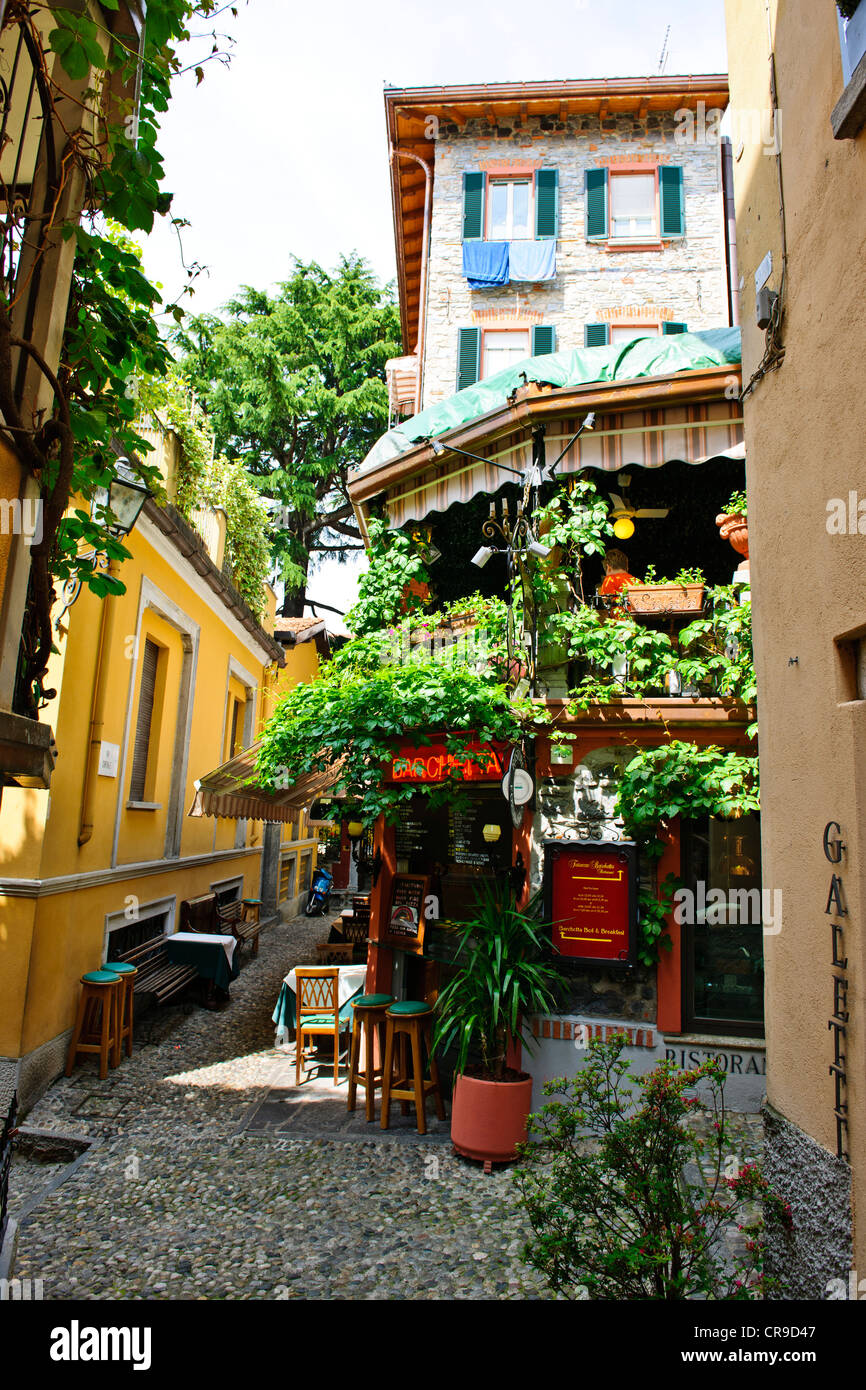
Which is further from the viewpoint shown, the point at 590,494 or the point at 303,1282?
the point at 590,494

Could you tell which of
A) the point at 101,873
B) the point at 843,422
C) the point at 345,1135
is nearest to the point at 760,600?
the point at 843,422

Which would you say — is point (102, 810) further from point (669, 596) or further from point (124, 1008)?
point (669, 596)

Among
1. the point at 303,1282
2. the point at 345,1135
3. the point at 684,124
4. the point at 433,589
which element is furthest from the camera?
the point at 684,124

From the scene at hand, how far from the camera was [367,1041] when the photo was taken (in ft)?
23.4

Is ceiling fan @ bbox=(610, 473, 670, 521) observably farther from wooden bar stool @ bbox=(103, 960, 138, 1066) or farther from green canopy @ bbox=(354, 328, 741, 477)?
wooden bar stool @ bbox=(103, 960, 138, 1066)

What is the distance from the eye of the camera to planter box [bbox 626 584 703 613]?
Answer: 727 centimetres

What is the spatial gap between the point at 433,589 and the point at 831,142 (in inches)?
275

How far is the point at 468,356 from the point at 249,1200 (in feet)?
42.5

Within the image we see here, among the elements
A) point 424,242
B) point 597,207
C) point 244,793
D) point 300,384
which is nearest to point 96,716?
point 244,793

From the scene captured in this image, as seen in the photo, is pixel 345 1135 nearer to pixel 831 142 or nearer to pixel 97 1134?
pixel 97 1134

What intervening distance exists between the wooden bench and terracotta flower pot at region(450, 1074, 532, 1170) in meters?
3.95

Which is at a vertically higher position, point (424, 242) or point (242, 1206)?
point (424, 242)

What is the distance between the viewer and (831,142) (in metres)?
3.76
